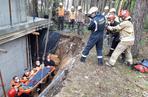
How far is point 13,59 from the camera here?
6961 mm

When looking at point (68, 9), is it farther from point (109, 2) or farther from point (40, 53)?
point (40, 53)

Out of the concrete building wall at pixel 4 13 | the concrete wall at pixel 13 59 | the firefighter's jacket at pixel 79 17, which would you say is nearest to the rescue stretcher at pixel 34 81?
the concrete wall at pixel 13 59

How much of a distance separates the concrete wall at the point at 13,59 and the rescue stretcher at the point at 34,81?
3.10 ft

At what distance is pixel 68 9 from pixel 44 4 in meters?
1.23

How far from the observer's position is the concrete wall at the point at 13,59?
21.2 feet

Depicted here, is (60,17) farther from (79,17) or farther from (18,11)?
(18,11)

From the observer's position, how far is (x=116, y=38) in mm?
6402

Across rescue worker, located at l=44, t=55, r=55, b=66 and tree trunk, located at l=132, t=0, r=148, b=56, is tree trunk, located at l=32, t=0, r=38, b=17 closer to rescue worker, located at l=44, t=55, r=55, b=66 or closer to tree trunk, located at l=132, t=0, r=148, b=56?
rescue worker, located at l=44, t=55, r=55, b=66

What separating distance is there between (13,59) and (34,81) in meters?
1.31

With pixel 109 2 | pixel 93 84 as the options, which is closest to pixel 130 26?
pixel 93 84

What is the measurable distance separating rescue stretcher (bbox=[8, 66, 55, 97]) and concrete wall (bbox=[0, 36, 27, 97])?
3.10ft

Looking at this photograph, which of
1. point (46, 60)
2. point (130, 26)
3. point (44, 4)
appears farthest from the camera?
point (44, 4)

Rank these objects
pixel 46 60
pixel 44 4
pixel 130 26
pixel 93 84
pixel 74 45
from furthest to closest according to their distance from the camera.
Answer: pixel 44 4 < pixel 74 45 < pixel 46 60 < pixel 130 26 < pixel 93 84

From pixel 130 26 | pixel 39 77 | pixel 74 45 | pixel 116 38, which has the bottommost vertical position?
pixel 39 77
